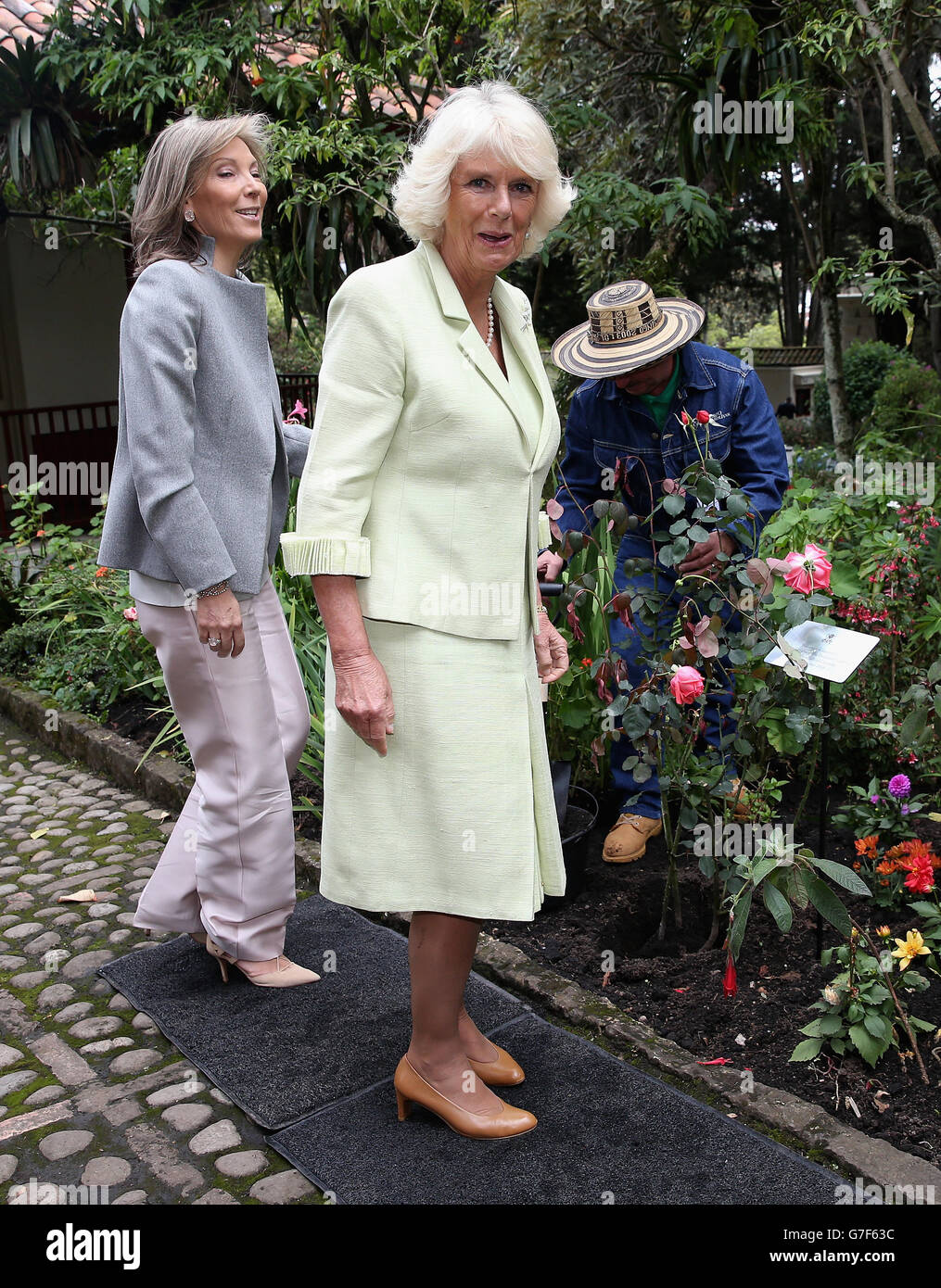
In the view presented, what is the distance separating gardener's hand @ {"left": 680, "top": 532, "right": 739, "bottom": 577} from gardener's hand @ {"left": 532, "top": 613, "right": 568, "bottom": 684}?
581 millimetres

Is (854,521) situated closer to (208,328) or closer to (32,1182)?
(208,328)

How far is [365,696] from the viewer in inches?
83.0

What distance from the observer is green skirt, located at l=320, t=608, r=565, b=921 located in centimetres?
217

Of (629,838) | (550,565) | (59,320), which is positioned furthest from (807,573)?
(59,320)

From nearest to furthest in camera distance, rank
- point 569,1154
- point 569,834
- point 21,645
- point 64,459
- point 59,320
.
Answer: point 569,1154, point 569,834, point 21,645, point 64,459, point 59,320

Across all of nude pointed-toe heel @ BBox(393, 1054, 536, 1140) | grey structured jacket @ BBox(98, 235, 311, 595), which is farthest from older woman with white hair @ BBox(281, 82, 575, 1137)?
grey structured jacket @ BBox(98, 235, 311, 595)

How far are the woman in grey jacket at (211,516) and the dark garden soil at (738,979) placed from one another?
792 millimetres

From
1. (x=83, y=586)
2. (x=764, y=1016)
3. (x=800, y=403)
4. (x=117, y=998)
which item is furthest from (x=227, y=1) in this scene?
(x=800, y=403)

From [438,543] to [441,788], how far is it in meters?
0.47

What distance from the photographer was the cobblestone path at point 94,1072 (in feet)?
7.68

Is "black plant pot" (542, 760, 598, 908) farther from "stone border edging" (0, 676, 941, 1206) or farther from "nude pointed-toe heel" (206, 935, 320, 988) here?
"nude pointed-toe heel" (206, 935, 320, 988)

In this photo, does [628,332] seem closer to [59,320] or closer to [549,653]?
[549,653]

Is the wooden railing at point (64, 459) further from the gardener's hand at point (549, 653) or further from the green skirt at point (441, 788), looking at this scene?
the green skirt at point (441, 788)

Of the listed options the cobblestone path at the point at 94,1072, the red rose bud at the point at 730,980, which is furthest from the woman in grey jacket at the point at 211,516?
the red rose bud at the point at 730,980
